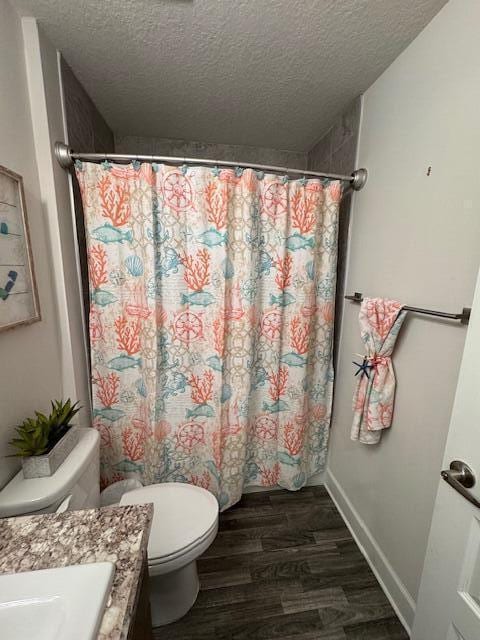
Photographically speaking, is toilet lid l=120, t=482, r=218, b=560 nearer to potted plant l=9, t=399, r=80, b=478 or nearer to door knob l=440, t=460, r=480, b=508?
potted plant l=9, t=399, r=80, b=478

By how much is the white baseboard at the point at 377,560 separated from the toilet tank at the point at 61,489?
1.32 m

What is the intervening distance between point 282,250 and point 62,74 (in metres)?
1.26

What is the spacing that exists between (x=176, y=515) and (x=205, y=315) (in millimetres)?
890

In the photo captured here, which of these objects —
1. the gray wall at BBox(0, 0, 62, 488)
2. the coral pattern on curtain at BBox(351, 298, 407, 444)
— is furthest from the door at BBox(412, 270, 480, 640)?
the gray wall at BBox(0, 0, 62, 488)

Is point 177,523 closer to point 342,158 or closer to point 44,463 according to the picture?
point 44,463

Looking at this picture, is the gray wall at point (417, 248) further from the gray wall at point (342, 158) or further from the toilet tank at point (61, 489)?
the toilet tank at point (61, 489)

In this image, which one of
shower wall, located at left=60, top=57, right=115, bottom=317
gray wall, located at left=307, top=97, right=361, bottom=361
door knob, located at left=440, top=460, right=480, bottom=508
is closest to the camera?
door knob, located at left=440, top=460, right=480, bottom=508

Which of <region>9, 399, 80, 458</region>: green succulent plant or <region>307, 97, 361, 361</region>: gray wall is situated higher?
<region>307, 97, 361, 361</region>: gray wall

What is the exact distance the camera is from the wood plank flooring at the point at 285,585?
1.09m

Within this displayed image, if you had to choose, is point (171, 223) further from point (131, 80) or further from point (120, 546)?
point (120, 546)

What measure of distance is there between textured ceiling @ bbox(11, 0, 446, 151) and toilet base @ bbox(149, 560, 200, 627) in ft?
6.99

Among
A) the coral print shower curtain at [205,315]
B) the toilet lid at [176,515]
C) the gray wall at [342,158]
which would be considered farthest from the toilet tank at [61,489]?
the gray wall at [342,158]

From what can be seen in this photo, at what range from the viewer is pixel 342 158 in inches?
63.4

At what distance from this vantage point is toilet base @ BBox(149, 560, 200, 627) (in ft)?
3.61
